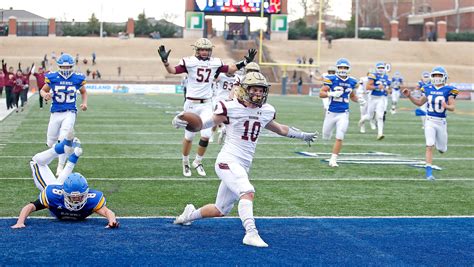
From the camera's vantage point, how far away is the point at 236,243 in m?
7.17

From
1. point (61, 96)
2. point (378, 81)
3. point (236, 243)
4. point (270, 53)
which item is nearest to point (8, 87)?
point (378, 81)

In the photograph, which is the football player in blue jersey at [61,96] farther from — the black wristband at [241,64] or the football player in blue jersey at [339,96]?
the football player in blue jersey at [339,96]

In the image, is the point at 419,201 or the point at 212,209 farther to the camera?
the point at 419,201

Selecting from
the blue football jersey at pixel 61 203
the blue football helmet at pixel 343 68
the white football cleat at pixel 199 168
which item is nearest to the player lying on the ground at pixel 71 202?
the blue football jersey at pixel 61 203

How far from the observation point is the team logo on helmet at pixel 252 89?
7.22m

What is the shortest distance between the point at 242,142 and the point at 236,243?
3.09 feet

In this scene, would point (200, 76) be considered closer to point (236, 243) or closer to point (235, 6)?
point (236, 243)

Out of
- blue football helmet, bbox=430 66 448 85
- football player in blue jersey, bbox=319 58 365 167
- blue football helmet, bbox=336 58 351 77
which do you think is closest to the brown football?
blue football helmet, bbox=430 66 448 85

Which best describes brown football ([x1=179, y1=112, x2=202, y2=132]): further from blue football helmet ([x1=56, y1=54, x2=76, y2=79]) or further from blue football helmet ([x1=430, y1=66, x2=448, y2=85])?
blue football helmet ([x1=430, y1=66, x2=448, y2=85])

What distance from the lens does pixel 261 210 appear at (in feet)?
29.7

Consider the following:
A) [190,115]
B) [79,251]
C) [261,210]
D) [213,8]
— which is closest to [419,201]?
[261,210]

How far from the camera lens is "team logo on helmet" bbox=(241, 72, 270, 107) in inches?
284

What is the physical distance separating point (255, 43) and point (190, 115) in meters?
63.5

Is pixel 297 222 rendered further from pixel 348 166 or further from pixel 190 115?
pixel 348 166
